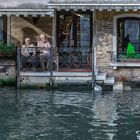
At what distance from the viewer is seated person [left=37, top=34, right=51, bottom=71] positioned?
24.2 metres

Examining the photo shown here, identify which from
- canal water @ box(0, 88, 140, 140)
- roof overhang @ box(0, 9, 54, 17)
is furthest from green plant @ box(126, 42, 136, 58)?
roof overhang @ box(0, 9, 54, 17)

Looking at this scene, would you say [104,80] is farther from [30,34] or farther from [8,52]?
[30,34]

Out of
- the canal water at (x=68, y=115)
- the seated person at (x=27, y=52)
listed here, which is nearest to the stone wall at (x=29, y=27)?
the seated person at (x=27, y=52)

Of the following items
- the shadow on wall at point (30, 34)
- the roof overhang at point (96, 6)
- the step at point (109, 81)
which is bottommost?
the step at point (109, 81)

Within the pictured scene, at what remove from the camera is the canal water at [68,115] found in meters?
14.4

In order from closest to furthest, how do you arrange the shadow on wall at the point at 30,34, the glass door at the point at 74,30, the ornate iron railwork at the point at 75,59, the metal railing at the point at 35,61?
the metal railing at the point at 35,61 < the ornate iron railwork at the point at 75,59 < the glass door at the point at 74,30 < the shadow on wall at the point at 30,34

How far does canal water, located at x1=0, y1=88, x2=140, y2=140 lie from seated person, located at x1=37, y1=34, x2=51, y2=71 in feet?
6.21

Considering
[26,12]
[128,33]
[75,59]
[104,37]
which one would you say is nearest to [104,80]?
[75,59]

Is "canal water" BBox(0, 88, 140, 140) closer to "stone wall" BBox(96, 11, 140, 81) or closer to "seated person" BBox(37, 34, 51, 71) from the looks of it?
"seated person" BBox(37, 34, 51, 71)

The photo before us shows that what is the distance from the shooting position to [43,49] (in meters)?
24.5

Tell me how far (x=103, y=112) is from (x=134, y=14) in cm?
894

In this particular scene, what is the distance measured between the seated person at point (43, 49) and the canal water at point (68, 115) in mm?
1892

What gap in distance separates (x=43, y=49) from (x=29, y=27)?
7.52 feet

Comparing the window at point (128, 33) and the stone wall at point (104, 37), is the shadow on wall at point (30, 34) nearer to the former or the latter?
the stone wall at point (104, 37)
